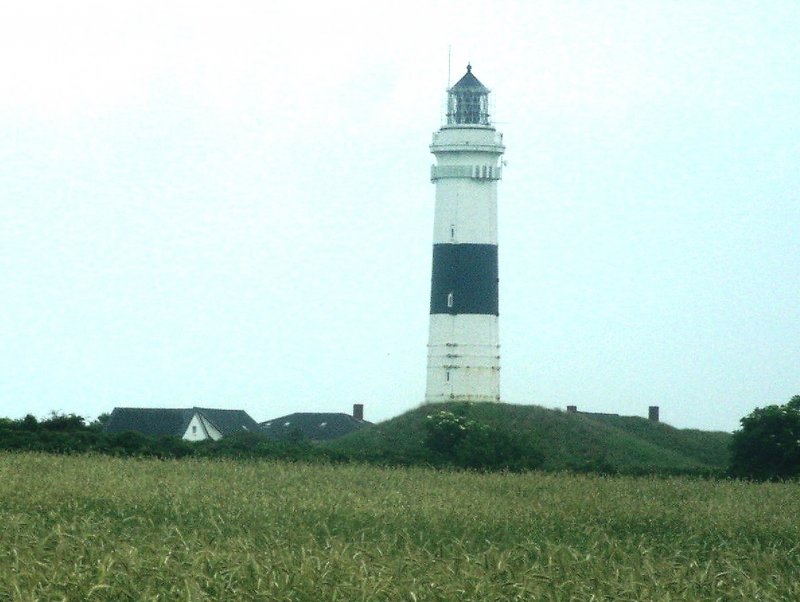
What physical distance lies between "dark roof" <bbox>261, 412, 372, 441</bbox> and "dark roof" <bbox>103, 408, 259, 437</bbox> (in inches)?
198

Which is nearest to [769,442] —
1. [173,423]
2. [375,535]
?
[375,535]

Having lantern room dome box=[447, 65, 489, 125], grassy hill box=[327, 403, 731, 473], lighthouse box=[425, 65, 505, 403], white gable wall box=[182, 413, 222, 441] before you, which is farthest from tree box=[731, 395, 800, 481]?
white gable wall box=[182, 413, 222, 441]

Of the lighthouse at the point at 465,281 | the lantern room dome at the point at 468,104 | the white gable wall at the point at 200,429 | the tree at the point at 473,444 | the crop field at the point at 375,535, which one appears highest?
the lantern room dome at the point at 468,104

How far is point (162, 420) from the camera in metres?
79.4

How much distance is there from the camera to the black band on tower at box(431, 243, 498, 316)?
57.8 meters

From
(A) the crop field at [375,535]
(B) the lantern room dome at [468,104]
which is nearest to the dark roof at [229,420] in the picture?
(B) the lantern room dome at [468,104]

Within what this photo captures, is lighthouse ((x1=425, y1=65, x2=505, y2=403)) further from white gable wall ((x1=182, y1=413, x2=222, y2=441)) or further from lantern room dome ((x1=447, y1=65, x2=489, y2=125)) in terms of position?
white gable wall ((x1=182, y1=413, x2=222, y2=441))

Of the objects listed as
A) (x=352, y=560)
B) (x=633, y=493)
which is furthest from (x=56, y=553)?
(x=633, y=493)

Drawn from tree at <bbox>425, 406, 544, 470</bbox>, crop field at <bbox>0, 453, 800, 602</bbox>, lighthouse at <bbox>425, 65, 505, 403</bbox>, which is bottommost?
crop field at <bbox>0, 453, 800, 602</bbox>

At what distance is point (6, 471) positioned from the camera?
2627 cm

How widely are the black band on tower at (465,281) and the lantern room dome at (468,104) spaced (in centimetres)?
658

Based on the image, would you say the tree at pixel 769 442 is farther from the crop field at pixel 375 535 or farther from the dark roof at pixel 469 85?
the dark roof at pixel 469 85

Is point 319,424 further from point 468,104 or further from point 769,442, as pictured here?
point 769,442

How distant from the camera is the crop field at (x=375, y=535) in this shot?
1134 cm
